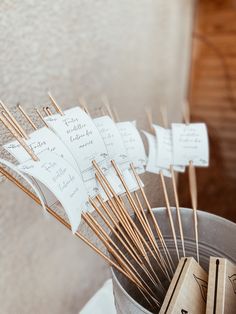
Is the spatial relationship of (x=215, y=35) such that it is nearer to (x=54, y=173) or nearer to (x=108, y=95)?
(x=108, y=95)

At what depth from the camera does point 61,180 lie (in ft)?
1.67

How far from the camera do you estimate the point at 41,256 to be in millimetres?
1191

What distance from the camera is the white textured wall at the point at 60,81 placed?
0.97 metres

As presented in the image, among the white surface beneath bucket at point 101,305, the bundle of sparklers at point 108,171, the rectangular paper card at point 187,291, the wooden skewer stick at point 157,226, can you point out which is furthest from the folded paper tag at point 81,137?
the white surface beneath bucket at point 101,305

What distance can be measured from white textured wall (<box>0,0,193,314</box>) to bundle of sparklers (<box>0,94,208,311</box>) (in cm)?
9

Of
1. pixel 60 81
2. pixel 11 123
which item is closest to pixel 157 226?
pixel 11 123

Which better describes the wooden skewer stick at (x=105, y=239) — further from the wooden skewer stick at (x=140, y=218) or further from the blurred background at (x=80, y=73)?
the blurred background at (x=80, y=73)

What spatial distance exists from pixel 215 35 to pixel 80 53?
4.78 ft

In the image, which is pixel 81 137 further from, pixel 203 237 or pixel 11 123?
pixel 203 237

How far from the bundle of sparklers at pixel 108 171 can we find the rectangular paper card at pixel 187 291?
9 cm

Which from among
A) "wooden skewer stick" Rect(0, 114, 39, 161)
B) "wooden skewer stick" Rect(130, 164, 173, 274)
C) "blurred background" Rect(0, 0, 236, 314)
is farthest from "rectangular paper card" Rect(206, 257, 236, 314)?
"wooden skewer stick" Rect(0, 114, 39, 161)

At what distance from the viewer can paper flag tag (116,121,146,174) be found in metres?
0.73

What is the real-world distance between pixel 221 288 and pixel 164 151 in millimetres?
347

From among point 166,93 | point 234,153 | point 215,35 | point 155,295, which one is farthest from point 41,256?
point 215,35
